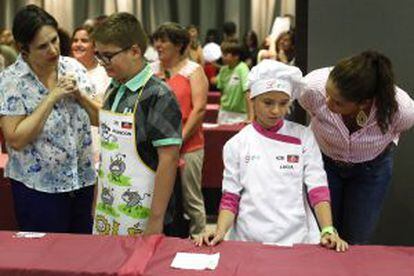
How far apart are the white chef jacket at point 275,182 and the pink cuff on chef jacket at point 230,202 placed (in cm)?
1

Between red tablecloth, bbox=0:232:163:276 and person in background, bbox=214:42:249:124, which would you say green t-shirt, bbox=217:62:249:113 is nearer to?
person in background, bbox=214:42:249:124

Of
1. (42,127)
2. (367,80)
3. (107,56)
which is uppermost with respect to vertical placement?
(107,56)

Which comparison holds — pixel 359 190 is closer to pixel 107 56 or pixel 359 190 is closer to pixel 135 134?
pixel 135 134

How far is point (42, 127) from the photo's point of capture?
2.11m

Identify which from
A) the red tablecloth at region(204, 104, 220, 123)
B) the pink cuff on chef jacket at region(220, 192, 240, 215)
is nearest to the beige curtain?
the red tablecloth at region(204, 104, 220, 123)

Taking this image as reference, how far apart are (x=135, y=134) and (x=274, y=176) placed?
453mm

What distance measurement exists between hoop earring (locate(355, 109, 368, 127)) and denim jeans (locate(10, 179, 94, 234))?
104cm

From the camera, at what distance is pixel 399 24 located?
9.33ft

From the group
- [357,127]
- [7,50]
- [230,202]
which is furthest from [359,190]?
[7,50]

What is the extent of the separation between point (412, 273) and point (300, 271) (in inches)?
10.6

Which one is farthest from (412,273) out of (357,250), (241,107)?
(241,107)

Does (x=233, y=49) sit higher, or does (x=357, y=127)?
(x=357, y=127)

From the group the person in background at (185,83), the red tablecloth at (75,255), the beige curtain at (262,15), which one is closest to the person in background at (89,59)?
the person in background at (185,83)

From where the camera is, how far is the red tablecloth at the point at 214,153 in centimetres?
440
